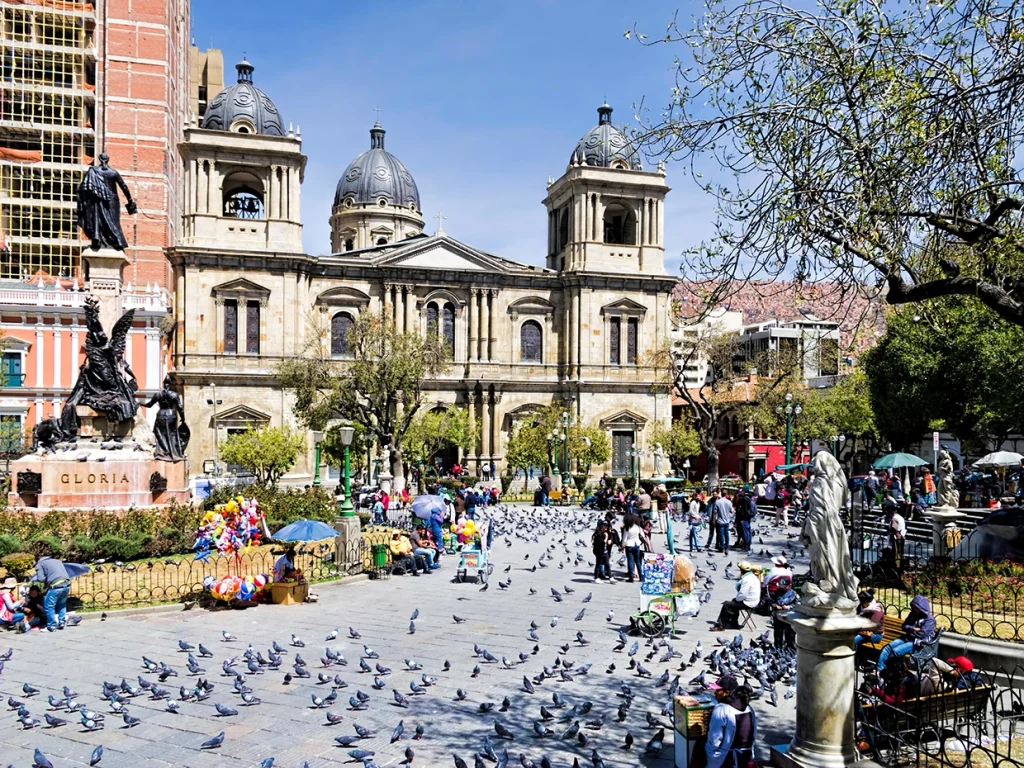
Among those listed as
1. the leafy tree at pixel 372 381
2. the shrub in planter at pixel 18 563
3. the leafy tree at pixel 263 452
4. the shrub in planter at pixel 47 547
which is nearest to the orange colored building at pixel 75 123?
the leafy tree at pixel 263 452

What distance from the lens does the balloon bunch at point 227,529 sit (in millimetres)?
16922

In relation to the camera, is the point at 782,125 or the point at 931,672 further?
the point at 782,125

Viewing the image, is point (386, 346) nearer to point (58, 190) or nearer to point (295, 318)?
point (295, 318)

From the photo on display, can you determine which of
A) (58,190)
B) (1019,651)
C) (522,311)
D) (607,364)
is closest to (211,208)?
(58,190)

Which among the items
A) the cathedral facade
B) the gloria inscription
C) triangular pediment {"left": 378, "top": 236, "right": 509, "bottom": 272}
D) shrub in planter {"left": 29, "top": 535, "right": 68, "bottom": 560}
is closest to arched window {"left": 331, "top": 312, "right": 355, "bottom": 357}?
the cathedral facade

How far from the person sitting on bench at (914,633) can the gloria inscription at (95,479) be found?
664 inches

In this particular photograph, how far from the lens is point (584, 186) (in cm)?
4788

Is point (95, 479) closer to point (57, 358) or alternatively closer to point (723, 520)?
point (723, 520)

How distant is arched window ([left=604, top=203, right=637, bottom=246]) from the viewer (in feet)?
163

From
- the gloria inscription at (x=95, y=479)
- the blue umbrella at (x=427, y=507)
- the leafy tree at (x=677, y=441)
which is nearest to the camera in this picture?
the blue umbrella at (x=427, y=507)

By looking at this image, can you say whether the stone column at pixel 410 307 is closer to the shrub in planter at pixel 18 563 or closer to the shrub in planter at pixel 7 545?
the shrub in planter at pixel 7 545

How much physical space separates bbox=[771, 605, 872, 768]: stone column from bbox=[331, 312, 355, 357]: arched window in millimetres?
39792

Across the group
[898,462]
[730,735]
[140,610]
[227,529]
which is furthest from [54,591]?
[898,462]

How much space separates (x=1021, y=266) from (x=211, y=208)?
126 feet
